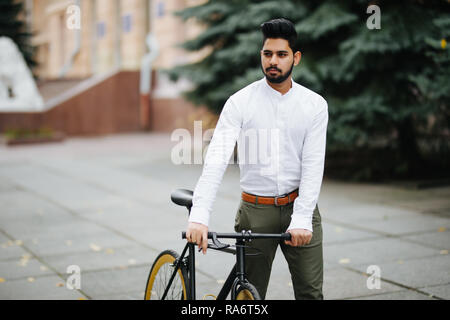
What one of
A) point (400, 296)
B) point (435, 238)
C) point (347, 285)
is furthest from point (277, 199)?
point (435, 238)

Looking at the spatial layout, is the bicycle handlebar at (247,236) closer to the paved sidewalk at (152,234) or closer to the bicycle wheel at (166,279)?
the bicycle wheel at (166,279)

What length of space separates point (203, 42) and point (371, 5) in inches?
171

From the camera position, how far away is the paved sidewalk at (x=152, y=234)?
5695 millimetres

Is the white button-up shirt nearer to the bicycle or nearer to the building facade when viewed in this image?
the bicycle

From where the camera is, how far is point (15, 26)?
1255 inches

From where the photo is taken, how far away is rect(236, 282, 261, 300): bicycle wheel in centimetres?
298

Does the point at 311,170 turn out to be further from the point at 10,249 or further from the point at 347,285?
the point at 10,249

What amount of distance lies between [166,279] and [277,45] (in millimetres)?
1464

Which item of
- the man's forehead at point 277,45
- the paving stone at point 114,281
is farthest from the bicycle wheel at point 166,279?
the paving stone at point 114,281

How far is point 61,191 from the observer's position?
11391 mm

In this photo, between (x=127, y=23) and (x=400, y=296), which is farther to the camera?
(x=127, y=23)

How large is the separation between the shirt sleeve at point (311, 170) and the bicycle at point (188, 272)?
17cm

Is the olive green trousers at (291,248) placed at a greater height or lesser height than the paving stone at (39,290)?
greater
